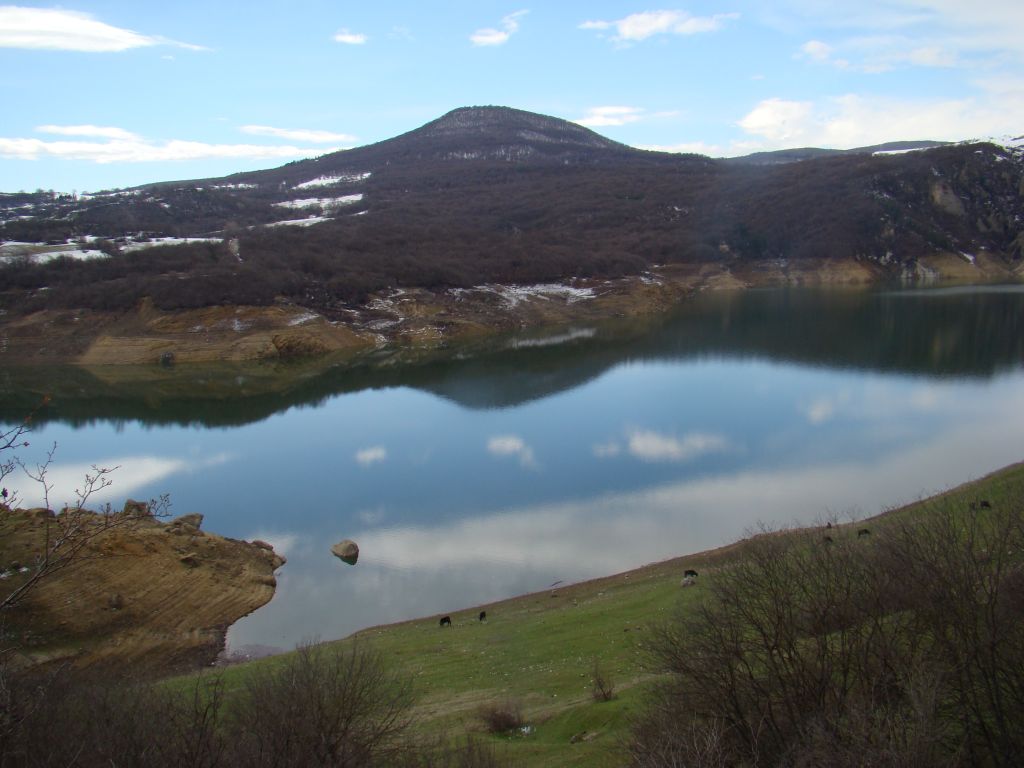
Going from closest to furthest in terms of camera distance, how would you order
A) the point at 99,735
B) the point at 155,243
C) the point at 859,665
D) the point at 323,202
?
the point at 99,735 < the point at 859,665 < the point at 155,243 < the point at 323,202

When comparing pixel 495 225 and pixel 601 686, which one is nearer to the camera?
pixel 601 686

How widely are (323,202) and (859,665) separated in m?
128

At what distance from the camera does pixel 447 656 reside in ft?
43.0

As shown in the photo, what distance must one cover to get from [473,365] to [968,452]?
29459 mm

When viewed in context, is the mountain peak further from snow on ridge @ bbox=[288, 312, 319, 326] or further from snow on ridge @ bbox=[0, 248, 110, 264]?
snow on ridge @ bbox=[288, 312, 319, 326]

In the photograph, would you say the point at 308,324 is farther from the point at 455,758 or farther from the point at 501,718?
the point at 455,758

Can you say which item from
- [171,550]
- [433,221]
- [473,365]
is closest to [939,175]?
[433,221]

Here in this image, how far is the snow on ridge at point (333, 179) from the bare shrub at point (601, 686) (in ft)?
479

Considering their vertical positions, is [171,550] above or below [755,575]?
below

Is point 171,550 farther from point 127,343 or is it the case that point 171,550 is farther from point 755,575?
point 127,343

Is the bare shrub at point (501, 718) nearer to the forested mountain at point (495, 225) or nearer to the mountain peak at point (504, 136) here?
the forested mountain at point (495, 225)

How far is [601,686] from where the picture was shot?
9867mm

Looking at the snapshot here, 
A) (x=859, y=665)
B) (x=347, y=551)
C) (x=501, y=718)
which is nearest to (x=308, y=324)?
(x=347, y=551)

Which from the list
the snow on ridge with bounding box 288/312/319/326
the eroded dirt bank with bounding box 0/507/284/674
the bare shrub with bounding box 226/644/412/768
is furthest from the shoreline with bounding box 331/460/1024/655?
the snow on ridge with bounding box 288/312/319/326
